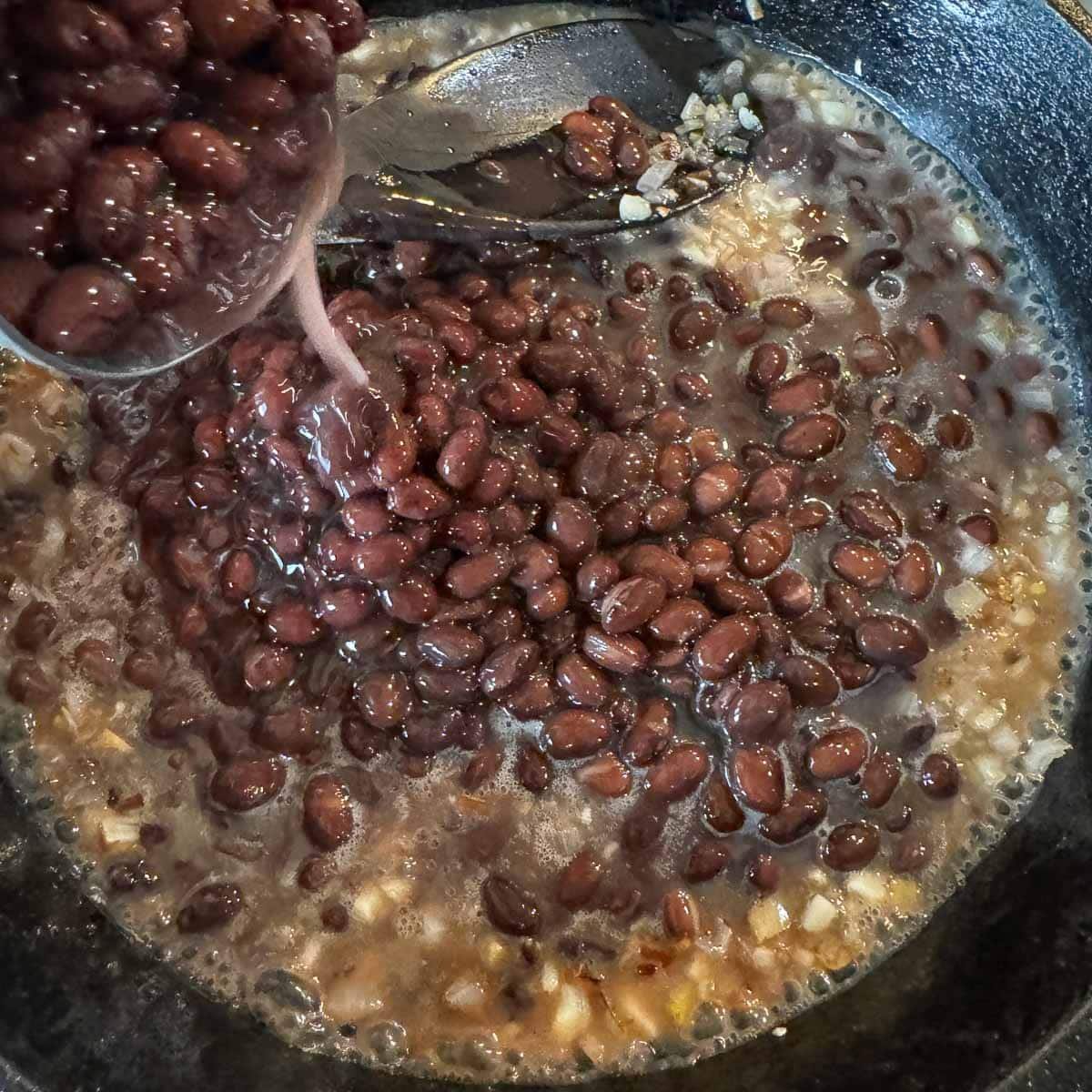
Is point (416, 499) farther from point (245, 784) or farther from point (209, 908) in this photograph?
point (209, 908)

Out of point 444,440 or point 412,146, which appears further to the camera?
point 412,146

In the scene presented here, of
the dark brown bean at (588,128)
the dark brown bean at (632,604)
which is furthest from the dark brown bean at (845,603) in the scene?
the dark brown bean at (588,128)

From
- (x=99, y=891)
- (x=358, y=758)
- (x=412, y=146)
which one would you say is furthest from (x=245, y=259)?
(x=99, y=891)

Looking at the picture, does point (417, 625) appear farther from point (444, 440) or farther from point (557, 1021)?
point (557, 1021)

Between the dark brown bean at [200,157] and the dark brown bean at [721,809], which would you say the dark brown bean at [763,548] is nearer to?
the dark brown bean at [721,809]

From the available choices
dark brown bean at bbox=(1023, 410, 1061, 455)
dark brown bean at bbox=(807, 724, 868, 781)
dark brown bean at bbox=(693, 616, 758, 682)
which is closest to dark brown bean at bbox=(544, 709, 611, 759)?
dark brown bean at bbox=(693, 616, 758, 682)

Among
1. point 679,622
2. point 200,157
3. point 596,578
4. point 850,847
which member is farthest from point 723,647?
point 200,157

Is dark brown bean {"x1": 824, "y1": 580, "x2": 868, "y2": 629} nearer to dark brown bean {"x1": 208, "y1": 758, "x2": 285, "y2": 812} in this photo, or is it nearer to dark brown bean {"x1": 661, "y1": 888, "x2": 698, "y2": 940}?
dark brown bean {"x1": 661, "y1": 888, "x2": 698, "y2": 940}
